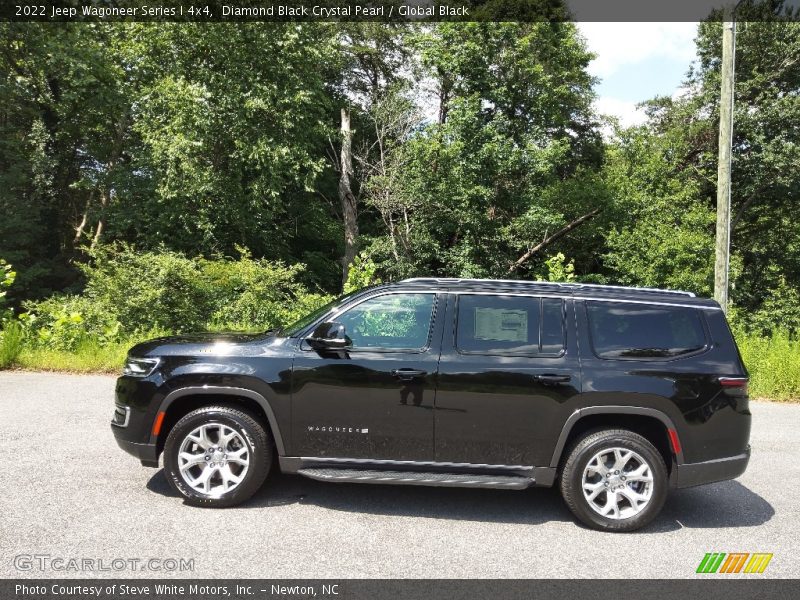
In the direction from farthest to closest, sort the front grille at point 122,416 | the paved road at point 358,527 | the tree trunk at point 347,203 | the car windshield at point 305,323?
1. the tree trunk at point 347,203
2. the car windshield at point 305,323
3. the front grille at point 122,416
4. the paved road at point 358,527

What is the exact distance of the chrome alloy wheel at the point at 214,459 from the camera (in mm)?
4699

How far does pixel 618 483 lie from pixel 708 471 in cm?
67

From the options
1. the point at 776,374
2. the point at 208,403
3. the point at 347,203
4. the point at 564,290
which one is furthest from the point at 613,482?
the point at 347,203

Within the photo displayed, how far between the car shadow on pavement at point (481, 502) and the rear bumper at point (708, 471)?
0.40 m

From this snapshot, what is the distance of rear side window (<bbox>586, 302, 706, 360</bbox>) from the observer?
4.64 metres

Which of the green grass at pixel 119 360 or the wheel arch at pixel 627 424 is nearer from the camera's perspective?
the wheel arch at pixel 627 424

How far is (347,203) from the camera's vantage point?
91.3 feet

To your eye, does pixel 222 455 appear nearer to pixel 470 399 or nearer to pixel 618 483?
pixel 470 399

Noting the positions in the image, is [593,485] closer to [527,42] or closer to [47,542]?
[47,542]

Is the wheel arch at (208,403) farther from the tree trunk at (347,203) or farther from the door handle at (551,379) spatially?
the tree trunk at (347,203)

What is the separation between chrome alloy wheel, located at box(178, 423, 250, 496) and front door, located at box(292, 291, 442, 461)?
1.52ft

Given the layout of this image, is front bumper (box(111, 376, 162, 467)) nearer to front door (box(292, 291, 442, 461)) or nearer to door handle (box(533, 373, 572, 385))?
front door (box(292, 291, 442, 461))

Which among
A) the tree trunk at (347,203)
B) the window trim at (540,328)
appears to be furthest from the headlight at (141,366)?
the tree trunk at (347,203)

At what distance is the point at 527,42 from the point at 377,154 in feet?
24.2
